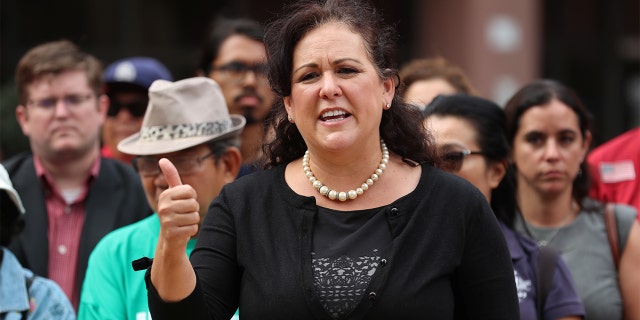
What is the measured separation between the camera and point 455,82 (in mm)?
5230

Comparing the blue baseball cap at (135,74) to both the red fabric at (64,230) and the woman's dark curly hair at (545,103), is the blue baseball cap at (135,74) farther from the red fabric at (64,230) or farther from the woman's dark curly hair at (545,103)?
the woman's dark curly hair at (545,103)

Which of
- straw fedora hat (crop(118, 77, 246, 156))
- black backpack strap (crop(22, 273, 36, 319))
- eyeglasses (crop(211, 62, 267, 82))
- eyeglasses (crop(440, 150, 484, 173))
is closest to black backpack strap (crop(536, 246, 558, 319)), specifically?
eyeglasses (crop(440, 150, 484, 173))

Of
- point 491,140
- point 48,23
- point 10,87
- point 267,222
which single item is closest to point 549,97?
point 491,140

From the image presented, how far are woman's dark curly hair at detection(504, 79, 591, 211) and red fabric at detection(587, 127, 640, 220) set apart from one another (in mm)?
336

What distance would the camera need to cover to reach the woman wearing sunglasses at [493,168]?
11.9ft

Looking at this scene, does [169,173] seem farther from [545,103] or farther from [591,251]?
[545,103]

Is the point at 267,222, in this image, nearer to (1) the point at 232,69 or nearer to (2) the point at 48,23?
(1) the point at 232,69

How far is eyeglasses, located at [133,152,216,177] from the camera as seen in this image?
3.76m

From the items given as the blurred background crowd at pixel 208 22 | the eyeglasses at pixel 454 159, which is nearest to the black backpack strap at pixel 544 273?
the eyeglasses at pixel 454 159

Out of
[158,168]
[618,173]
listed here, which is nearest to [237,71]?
[158,168]

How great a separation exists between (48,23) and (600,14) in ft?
24.2

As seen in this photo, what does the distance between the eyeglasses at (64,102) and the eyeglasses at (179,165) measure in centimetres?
137

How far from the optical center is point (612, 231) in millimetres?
4168

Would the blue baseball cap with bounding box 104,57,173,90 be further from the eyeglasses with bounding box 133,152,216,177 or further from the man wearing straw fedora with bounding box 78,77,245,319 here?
the eyeglasses with bounding box 133,152,216,177
